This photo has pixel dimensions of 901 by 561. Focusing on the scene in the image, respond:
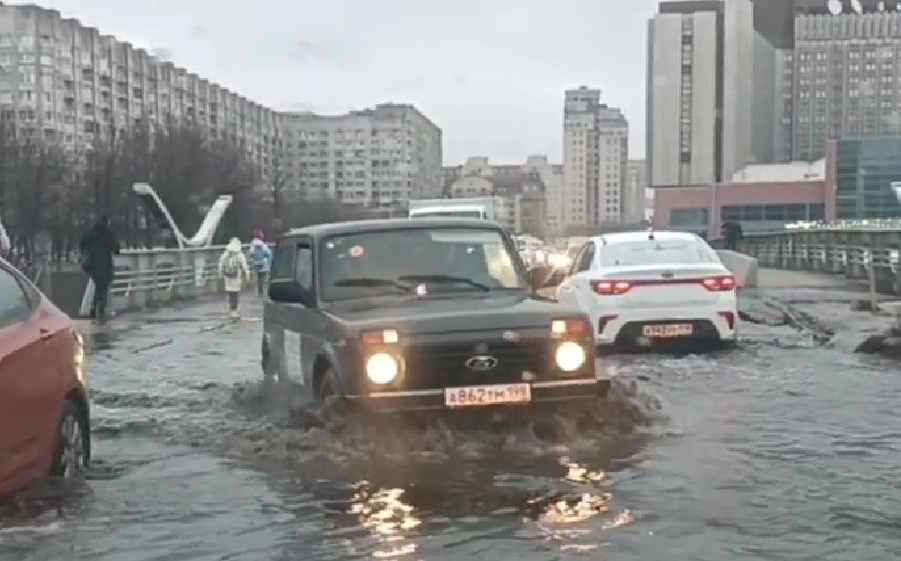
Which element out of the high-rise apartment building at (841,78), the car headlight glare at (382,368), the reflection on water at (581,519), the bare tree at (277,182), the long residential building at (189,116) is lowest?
the reflection on water at (581,519)

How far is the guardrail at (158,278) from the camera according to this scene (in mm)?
25062

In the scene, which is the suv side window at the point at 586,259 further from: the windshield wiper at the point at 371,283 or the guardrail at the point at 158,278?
the guardrail at the point at 158,278

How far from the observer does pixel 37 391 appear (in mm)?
6418

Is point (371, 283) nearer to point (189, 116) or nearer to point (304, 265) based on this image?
point (304, 265)

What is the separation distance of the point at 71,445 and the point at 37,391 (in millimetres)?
725

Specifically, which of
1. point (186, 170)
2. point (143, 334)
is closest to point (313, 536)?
point (143, 334)

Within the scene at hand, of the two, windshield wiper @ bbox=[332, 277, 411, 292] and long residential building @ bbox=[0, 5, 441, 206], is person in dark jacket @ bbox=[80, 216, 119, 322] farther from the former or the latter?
long residential building @ bbox=[0, 5, 441, 206]

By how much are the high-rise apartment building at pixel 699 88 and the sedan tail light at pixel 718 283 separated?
4490 inches

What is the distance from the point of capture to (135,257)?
2639cm

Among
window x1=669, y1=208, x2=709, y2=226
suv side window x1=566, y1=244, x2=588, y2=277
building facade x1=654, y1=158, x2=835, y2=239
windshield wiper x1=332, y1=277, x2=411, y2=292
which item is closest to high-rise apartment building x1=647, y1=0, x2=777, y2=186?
window x1=669, y1=208, x2=709, y2=226

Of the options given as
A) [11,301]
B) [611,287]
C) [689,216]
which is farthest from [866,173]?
[11,301]

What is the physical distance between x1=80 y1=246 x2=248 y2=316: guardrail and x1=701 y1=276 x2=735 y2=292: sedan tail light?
41.7 ft

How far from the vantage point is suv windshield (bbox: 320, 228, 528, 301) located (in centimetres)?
860

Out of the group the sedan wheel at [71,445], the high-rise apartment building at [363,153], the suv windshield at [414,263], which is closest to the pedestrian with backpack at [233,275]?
the suv windshield at [414,263]
